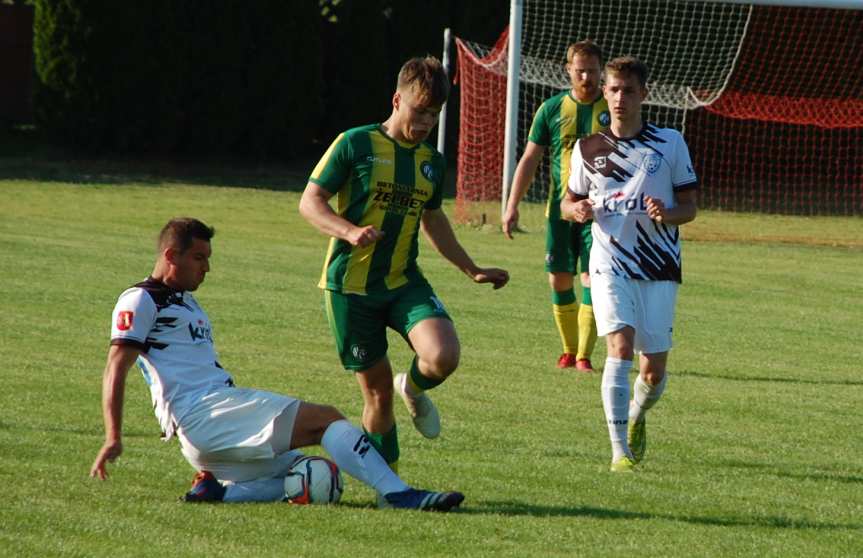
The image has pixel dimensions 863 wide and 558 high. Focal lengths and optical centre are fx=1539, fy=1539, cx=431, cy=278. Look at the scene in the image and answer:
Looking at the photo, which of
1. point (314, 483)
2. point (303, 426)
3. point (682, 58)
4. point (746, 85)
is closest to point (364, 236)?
point (303, 426)

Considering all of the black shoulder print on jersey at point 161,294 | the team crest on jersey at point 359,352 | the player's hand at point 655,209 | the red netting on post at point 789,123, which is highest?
the player's hand at point 655,209

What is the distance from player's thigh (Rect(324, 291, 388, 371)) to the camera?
6.82 meters

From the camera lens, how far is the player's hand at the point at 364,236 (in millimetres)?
6273

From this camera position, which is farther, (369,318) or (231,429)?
(369,318)

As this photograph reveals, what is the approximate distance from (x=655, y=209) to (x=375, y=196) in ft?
4.68

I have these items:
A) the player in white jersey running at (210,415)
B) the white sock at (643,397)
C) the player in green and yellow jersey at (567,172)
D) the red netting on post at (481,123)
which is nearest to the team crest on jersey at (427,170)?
the player in white jersey running at (210,415)

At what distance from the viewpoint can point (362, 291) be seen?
6820mm

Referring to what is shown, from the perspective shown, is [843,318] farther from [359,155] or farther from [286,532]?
[286,532]

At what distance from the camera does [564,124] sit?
10766 millimetres

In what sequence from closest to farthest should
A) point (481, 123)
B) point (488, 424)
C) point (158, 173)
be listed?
point (488, 424) → point (481, 123) → point (158, 173)

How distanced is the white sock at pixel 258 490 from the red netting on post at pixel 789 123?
2353cm

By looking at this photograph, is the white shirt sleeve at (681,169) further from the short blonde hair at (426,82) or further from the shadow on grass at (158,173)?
the shadow on grass at (158,173)

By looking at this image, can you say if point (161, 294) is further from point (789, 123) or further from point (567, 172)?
point (789, 123)

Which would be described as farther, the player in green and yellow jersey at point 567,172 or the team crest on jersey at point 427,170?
the player in green and yellow jersey at point 567,172
